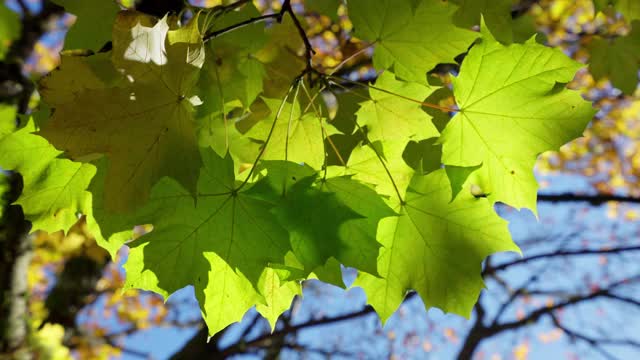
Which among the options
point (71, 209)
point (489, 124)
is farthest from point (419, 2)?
point (71, 209)

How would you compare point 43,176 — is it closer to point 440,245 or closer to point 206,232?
point 206,232

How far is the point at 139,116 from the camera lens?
1.06 meters

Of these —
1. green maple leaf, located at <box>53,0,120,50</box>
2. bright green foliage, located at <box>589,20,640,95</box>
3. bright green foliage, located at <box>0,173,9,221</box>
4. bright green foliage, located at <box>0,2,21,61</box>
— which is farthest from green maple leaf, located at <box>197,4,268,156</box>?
bright green foliage, located at <box>589,20,640,95</box>

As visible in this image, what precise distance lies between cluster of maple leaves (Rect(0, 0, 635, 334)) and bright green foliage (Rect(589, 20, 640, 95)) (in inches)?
33.9

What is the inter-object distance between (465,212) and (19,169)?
1.20 meters

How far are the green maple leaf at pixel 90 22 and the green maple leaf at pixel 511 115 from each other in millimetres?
1086

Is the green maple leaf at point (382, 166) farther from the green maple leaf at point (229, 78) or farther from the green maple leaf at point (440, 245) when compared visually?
the green maple leaf at point (229, 78)

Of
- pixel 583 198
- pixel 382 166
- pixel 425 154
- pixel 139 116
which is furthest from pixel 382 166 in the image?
pixel 583 198

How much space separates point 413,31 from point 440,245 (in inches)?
23.9

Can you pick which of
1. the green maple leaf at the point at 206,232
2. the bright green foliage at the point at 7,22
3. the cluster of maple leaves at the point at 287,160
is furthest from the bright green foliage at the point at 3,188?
the green maple leaf at the point at 206,232

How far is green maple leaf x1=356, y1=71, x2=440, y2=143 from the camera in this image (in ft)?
5.00

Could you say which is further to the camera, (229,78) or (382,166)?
(229,78)

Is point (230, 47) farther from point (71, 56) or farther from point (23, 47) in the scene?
point (23, 47)

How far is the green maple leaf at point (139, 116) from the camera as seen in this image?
1.02 metres
